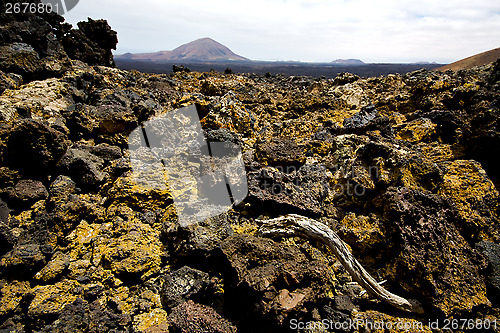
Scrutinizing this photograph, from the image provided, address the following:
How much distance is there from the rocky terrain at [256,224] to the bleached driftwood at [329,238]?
0.27 feet

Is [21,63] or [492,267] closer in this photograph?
[492,267]

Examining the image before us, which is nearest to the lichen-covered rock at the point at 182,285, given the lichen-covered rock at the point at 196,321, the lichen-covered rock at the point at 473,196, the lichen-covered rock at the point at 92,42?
the lichen-covered rock at the point at 196,321

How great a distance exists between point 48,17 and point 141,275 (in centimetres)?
1297

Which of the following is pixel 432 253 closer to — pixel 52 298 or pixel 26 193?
pixel 52 298

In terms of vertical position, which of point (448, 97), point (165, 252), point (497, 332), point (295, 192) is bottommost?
point (497, 332)

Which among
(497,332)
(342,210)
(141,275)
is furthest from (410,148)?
(141,275)

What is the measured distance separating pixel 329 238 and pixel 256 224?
2.83 ft

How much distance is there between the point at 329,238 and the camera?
2.84 meters

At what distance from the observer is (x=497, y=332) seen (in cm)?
222

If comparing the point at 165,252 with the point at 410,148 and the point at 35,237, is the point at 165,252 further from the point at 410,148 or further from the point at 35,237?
the point at 410,148

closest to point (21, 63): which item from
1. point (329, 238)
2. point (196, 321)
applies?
point (196, 321)

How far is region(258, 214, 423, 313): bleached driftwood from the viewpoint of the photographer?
8.20ft

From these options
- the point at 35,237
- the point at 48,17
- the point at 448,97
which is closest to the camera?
the point at 35,237

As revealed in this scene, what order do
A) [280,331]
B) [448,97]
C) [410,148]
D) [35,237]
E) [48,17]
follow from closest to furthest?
[280,331], [35,237], [410,148], [448,97], [48,17]
